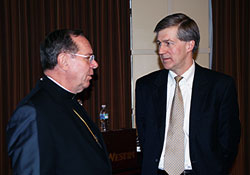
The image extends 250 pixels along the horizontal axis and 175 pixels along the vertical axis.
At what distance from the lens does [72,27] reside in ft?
12.3

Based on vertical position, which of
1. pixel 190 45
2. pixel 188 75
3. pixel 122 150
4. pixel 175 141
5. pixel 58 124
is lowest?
pixel 122 150

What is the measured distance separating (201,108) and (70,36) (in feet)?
3.66

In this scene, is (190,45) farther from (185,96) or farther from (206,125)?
(206,125)

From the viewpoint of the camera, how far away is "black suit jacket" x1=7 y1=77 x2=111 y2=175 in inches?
57.6

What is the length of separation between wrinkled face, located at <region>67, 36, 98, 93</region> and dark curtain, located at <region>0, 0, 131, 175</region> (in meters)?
1.78

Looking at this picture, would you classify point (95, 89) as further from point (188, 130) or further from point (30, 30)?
point (188, 130)

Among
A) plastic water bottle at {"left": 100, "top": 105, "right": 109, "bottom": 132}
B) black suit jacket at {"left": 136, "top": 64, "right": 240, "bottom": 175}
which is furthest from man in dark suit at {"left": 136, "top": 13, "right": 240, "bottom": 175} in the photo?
plastic water bottle at {"left": 100, "top": 105, "right": 109, "bottom": 132}

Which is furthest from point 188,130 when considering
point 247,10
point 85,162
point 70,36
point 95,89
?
point 247,10

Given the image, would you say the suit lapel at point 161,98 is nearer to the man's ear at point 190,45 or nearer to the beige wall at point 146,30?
the man's ear at point 190,45

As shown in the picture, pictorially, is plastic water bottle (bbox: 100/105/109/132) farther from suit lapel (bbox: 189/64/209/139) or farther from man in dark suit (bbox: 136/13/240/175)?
suit lapel (bbox: 189/64/209/139)

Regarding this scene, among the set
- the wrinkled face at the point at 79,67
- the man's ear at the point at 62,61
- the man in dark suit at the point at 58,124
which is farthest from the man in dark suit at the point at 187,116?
the man's ear at the point at 62,61

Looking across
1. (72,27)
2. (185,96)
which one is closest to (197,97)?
(185,96)

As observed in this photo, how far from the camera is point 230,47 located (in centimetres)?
484

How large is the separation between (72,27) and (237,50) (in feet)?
8.73
